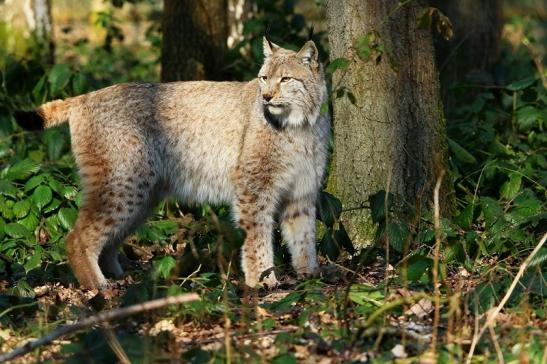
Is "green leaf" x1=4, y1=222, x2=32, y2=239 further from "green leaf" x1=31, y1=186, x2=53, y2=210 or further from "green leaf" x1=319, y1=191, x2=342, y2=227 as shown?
"green leaf" x1=319, y1=191, x2=342, y2=227

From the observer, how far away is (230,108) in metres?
6.01

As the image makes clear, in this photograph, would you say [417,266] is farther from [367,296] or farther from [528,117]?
[528,117]

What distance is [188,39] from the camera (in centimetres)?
793

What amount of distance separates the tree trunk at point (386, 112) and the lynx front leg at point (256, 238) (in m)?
0.52

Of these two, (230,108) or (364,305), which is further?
(230,108)

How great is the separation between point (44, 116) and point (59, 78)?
1.51 m

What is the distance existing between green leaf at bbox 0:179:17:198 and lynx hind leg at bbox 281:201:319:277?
1.98m

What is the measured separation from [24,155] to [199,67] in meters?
1.60

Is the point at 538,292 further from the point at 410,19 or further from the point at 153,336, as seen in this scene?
the point at 410,19

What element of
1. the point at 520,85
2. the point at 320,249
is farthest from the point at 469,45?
→ the point at 320,249

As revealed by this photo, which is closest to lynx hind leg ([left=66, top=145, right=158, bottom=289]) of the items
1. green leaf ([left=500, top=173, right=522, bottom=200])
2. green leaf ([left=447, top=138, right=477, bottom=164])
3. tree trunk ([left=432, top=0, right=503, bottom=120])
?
green leaf ([left=447, top=138, right=477, bottom=164])

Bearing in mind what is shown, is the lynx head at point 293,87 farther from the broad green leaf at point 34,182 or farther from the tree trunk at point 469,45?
the tree trunk at point 469,45

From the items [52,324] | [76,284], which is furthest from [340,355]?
[76,284]

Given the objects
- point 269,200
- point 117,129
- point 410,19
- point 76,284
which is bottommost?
point 76,284
